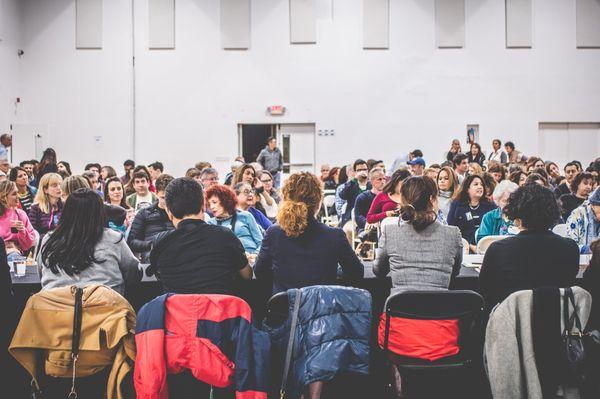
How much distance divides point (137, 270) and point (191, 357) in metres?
0.78

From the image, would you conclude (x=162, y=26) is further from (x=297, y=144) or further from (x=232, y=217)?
(x=232, y=217)

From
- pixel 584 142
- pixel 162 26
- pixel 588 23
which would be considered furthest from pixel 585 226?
pixel 162 26

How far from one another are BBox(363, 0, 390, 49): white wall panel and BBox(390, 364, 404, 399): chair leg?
40.0ft

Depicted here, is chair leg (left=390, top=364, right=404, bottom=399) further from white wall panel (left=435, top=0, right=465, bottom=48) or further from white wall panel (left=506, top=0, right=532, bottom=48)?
white wall panel (left=506, top=0, right=532, bottom=48)

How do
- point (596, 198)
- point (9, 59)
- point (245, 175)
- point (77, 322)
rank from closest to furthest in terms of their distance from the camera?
point (77, 322) < point (596, 198) < point (245, 175) < point (9, 59)

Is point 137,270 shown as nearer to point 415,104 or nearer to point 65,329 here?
point 65,329

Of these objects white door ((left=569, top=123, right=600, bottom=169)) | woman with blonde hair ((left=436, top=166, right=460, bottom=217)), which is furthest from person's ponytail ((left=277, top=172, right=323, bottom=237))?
white door ((left=569, top=123, right=600, bottom=169))

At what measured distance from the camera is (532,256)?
3168 mm

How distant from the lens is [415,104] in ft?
48.7

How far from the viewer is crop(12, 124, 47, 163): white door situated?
575 inches

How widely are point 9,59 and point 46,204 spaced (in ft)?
31.4

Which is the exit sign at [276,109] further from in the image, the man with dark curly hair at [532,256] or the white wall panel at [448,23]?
the man with dark curly hair at [532,256]

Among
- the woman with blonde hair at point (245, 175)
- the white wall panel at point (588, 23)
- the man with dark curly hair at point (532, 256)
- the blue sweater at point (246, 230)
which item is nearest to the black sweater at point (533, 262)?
the man with dark curly hair at point (532, 256)

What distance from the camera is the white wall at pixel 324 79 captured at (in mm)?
14695
